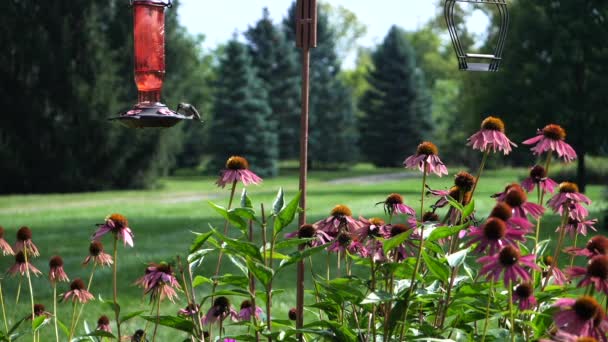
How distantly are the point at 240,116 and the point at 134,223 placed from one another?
745 inches

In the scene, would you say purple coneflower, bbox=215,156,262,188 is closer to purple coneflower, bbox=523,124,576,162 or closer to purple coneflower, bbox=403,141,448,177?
purple coneflower, bbox=403,141,448,177

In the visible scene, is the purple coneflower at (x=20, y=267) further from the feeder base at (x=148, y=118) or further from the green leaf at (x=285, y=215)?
the green leaf at (x=285, y=215)

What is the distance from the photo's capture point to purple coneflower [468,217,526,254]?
6.28ft

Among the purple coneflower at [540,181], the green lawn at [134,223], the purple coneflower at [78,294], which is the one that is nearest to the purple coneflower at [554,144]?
the purple coneflower at [540,181]

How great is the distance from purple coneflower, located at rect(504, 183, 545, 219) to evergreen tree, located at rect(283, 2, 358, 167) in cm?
3790

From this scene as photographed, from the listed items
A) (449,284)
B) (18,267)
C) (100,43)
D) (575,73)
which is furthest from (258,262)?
(100,43)

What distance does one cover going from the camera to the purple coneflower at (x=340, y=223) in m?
2.60

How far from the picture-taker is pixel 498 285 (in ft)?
8.21

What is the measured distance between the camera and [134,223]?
14.2 meters

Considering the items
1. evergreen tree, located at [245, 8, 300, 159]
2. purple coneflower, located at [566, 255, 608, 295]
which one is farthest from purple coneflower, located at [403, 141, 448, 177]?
evergreen tree, located at [245, 8, 300, 159]

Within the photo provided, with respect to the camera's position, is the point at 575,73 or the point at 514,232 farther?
the point at 575,73

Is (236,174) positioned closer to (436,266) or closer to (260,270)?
(260,270)

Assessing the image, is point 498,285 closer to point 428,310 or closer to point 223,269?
point 428,310

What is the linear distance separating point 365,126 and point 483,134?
38485 millimetres
